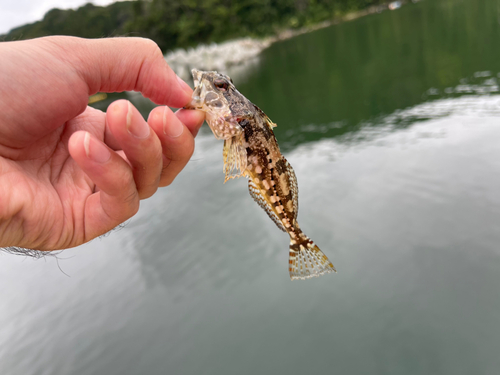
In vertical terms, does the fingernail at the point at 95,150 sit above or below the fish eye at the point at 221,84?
below

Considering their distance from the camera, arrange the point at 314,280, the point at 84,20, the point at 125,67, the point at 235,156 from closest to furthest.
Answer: the point at 125,67 → the point at 235,156 → the point at 314,280 → the point at 84,20

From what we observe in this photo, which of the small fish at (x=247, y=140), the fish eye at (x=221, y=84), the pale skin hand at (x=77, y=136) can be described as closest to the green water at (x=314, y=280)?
the small fish at (x=247, y=140)

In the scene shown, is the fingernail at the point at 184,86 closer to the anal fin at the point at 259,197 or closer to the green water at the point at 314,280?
the anal fin at the point at 259,197

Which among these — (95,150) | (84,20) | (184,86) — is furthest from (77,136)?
(84,20)

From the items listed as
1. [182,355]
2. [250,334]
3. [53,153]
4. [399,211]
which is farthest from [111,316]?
[399,211]

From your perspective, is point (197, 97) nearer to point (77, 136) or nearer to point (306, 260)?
point (77, 136)

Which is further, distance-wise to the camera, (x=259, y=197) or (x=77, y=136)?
(x=259, y=197)

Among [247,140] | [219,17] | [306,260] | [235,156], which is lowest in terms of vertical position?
[306,260]

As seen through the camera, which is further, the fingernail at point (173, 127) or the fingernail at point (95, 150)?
the fingernail at point (173, 127)
